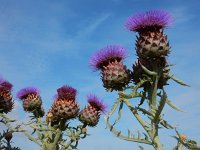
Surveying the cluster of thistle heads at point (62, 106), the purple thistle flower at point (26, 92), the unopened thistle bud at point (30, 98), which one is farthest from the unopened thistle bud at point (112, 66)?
the purple thistle flower at point (26, 92)

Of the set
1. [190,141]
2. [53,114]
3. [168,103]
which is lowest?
[190,141]

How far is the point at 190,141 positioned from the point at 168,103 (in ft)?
2.23

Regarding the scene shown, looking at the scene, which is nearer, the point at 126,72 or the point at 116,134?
the point at 116,134

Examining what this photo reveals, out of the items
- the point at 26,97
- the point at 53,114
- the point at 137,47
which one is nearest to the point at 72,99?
the point at 53,114

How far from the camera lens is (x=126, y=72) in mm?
7027

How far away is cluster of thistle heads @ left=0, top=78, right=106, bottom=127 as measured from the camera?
30.1ft

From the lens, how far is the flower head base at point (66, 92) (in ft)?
33.4

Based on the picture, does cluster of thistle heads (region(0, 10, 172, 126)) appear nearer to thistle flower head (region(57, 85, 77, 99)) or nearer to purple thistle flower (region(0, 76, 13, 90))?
purple thistle flower (region(0, 76, 13, 90))

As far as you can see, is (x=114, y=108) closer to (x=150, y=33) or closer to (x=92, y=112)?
(x=150, y=33)

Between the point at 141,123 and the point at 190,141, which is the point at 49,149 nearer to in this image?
the point at 141,123

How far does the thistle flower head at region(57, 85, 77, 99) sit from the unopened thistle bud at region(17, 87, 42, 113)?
71.8 inches

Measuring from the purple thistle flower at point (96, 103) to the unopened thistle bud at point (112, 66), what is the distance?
12.4 feet

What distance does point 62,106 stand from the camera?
9.78 metres

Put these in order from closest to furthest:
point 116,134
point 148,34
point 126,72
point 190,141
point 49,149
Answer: point 190,141 < point 116,134 < point 148,34 < point 126,72 < point 49,149
